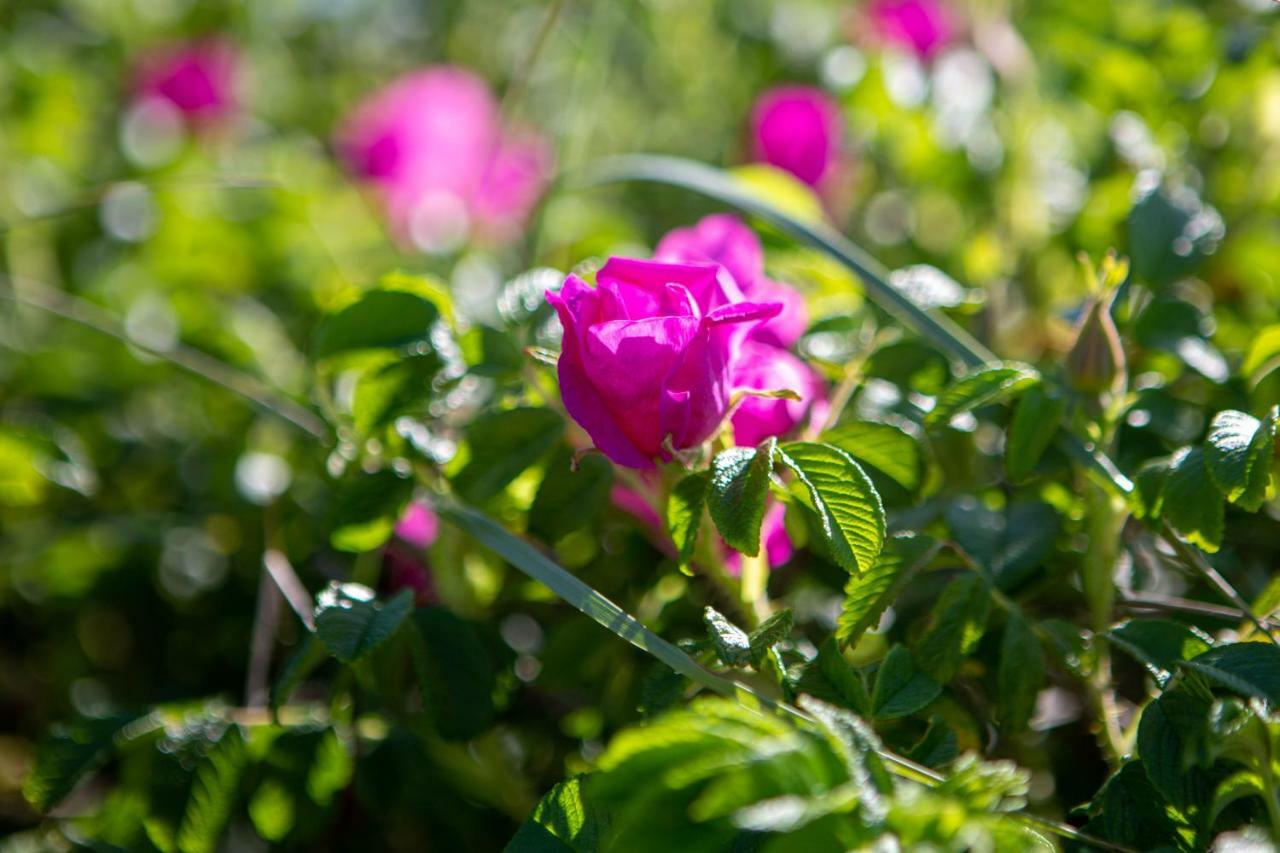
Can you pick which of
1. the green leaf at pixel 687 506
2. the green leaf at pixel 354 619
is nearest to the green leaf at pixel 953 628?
the green leaf at pixel 687 506

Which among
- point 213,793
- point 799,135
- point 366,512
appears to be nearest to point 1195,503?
point 366,512

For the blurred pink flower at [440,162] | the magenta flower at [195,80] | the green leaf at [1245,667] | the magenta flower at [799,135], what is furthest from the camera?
the magenta flower at [195,80]

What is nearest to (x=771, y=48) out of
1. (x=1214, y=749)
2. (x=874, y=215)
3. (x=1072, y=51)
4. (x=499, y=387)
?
(x=874, y=215)

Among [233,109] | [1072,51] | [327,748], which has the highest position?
[1072,51]

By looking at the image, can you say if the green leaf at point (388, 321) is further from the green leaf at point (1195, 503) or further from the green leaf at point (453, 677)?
the green leaf at point (1195, 503)

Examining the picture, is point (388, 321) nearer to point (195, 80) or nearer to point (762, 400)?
point (762, 400)

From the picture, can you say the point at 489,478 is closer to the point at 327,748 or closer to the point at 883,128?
the point at 327,748

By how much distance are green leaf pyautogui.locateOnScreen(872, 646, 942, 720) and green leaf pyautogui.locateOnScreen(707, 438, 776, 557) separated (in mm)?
77

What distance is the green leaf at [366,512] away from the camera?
0.58m

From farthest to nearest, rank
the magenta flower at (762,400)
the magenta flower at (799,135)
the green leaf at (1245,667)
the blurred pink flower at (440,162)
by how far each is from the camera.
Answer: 1. the blurred pink flower at (440,162)
2. the magenta flower at (799,135)
3. the magenta flower at (762,400)
4. the green leaf at (1245,667)

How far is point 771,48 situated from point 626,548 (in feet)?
2.83

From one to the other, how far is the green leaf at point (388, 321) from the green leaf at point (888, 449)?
0.21 meters

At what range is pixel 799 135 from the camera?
110 cm

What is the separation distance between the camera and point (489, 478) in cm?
58
